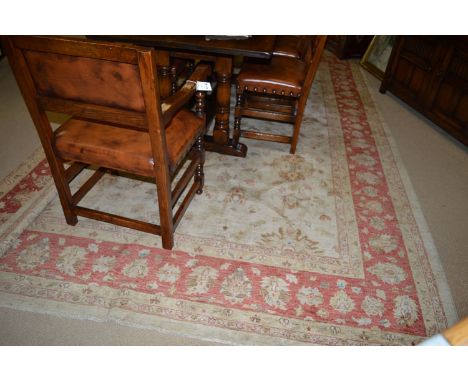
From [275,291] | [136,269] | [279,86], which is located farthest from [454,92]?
[136,269]

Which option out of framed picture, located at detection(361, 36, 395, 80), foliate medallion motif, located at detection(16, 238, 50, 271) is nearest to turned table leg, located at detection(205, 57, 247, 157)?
foliate medallion motif, located at detection(16, 238, 50, 271)

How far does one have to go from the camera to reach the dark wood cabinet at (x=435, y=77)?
2.65 meters

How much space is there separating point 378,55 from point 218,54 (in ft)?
9.26

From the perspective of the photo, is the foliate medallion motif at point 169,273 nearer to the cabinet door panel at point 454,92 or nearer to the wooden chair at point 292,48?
the wooden chair at point 292,48

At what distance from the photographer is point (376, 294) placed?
1.60 m

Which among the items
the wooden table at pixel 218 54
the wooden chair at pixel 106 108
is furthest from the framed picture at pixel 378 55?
the wooden chair at pixel 106 108

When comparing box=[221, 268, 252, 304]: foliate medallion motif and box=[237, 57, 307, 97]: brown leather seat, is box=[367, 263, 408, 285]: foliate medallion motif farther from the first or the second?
box=[237, 57, 307, 97]: brown leather seat

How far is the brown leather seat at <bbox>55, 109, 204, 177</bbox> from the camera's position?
1.38 metres

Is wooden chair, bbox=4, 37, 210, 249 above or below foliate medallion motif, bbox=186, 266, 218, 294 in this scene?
above

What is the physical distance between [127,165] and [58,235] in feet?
2.33

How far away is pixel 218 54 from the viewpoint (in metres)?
2.00

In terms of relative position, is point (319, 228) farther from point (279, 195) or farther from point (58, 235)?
point (58, 235)

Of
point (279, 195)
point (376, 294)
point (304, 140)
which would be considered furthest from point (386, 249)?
point (304, 140)

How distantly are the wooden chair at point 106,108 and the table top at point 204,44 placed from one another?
168 millimetres
